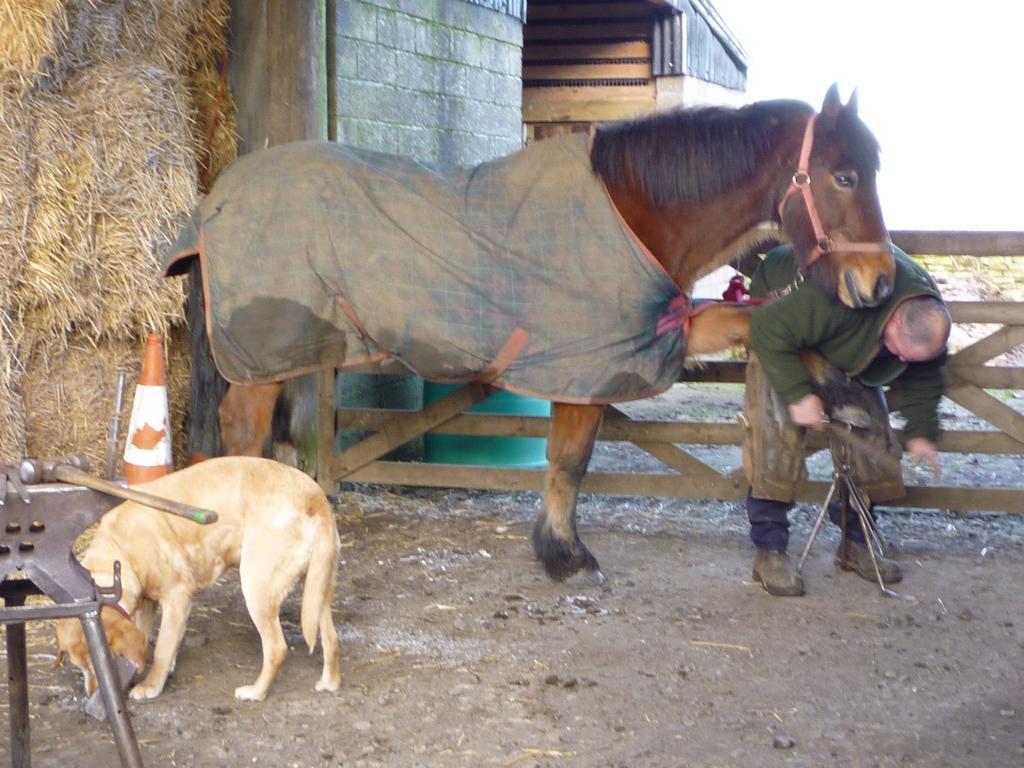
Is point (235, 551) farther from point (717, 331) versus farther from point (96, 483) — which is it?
point (717, 331)

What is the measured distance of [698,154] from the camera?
4152 mm

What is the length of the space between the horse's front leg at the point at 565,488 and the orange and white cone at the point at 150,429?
143 centimetres

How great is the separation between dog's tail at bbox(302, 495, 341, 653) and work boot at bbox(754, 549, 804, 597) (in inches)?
71.6

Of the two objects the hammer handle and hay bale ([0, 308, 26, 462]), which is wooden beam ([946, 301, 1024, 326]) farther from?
hay bale ([0, 308, 26, 462])

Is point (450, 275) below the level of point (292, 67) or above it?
below

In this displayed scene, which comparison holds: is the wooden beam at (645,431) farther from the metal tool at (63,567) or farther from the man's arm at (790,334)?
the metal tool at (63,567)

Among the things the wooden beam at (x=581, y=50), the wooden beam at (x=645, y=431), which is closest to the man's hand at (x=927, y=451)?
the wooden beam at (x=645, y=431)

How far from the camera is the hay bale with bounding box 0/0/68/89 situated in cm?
435

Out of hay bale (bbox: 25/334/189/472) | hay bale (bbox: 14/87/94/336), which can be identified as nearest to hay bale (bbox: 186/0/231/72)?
hay bale (bbox: 14/87/94/336)

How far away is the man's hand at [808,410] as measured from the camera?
3.99m

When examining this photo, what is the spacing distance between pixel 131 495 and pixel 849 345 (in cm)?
284

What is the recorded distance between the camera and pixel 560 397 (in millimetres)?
4141

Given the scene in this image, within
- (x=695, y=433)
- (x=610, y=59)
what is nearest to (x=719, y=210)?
(x=695, y=433)

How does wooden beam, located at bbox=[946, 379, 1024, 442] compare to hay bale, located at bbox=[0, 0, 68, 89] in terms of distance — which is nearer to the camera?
hay bale, located at bbox=[0, 0, 68, 89]
